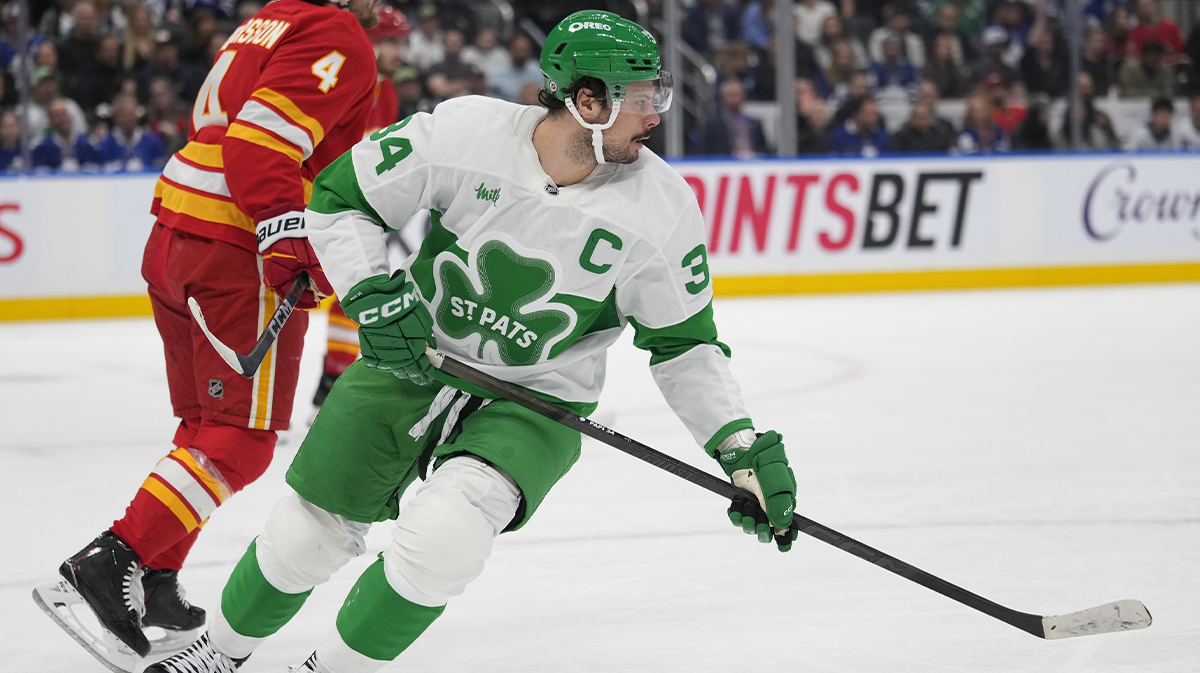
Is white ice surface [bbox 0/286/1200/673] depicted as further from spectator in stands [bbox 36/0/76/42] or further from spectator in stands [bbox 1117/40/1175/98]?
spectator in stands [bbox 1117/40/1175/98]

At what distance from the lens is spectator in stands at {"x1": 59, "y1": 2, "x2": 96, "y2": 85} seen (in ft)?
24.7

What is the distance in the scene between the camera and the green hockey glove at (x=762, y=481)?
76.2 inches

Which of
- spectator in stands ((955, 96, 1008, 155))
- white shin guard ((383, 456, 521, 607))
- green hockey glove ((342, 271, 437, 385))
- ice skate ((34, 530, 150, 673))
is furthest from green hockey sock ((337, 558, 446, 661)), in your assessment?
spectator in stands ((955, 96, 1008, 155))

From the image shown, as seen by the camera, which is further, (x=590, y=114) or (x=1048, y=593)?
(x=1048, y=593)

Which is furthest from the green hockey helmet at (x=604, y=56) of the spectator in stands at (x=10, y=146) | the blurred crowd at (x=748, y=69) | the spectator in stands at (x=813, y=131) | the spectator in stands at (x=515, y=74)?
the spectator in stands at (x=515, y=74)

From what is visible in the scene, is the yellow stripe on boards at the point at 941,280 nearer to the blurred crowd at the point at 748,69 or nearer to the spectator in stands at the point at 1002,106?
the blurred crowd at the point at 748,69

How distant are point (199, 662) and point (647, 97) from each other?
40.9 inches

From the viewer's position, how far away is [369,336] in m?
1.86

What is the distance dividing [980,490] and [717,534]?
0.78 metres

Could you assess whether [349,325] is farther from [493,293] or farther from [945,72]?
[945,72]

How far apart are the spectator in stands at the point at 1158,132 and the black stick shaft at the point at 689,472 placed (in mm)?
7219

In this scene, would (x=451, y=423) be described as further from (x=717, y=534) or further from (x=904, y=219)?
(x=904, y=219)

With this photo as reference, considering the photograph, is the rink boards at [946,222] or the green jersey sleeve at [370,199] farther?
the rink boards at [946,222]

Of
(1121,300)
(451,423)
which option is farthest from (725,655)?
(1121,300)
